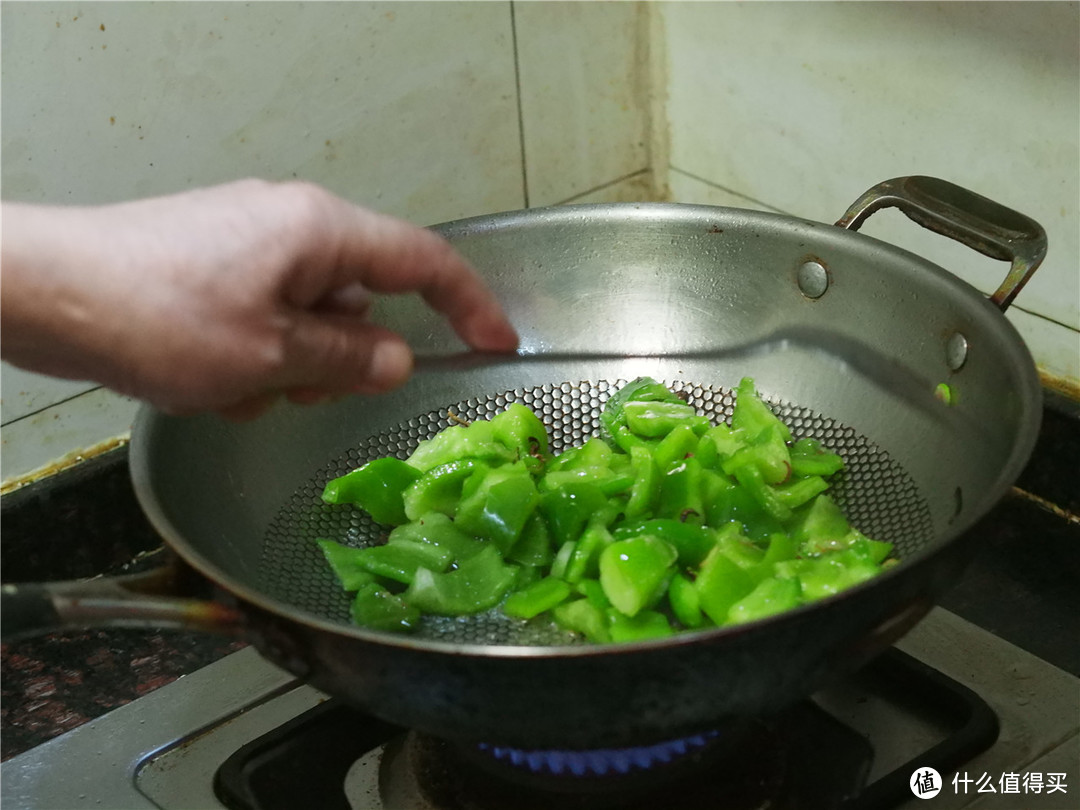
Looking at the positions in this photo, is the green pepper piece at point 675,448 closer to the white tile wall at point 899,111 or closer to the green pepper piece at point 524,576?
the green pepper piece at point 524,576

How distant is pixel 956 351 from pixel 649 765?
30 cm

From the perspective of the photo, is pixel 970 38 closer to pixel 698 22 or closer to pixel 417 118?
pixel 698 22

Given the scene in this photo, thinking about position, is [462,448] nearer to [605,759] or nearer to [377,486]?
[377,486]

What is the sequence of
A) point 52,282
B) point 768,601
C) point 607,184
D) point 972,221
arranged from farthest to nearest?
point 607,184 → point 972,221 → point 768,601 → point 52,282

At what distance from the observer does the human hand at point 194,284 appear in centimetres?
49

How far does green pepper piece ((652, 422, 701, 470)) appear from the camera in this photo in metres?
0.76

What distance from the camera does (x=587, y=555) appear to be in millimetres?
674

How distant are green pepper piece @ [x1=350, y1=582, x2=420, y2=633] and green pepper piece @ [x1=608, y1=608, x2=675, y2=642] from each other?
4.7 inches

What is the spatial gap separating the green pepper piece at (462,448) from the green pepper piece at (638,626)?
0.17m

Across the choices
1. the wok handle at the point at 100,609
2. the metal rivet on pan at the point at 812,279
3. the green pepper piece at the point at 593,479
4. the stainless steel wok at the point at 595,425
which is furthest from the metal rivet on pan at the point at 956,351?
the wok handle at the point at 100,609

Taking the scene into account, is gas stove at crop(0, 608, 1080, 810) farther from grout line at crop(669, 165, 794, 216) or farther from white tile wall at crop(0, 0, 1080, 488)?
grout line at crop(669, 165, 794, 216)

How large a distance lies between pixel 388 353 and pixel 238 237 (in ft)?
0.36

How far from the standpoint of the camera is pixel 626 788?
677mm

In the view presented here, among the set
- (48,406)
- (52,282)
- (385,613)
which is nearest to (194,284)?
(52,282)
